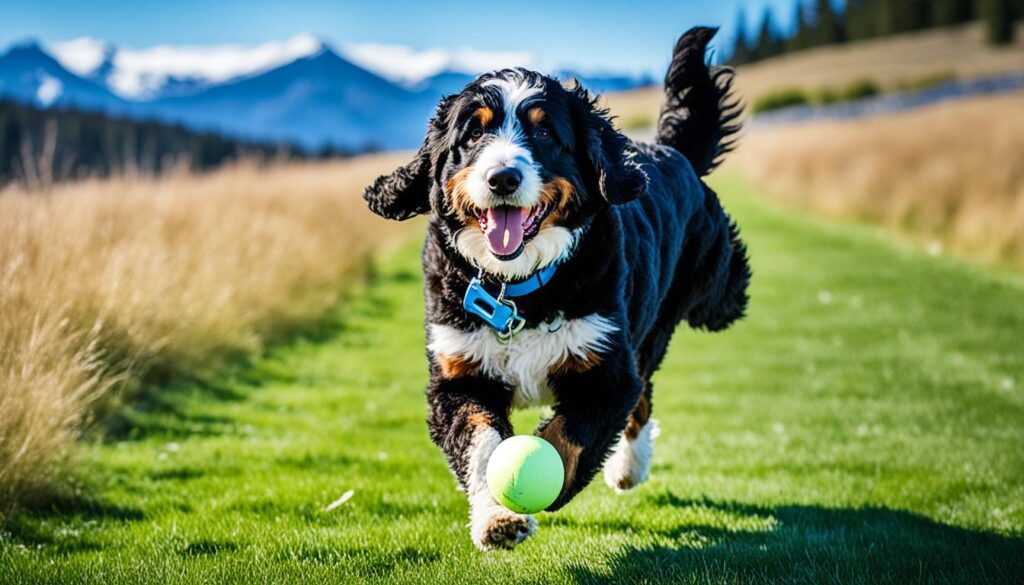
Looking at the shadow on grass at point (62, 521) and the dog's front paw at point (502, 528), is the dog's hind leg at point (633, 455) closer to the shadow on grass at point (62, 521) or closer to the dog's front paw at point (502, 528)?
the dog's front paw at point (502, 528)

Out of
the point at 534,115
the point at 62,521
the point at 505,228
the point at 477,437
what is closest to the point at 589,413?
the point at 477,437

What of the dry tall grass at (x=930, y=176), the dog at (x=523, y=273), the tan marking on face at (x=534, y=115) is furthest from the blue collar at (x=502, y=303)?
the dry tall grass at (x=930, y=176)

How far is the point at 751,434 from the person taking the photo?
677 cm

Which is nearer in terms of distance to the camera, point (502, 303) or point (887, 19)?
point (502, 303)

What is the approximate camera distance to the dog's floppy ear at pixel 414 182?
4195 mm

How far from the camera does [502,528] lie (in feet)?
11.0

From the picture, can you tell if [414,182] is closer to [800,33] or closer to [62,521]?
[62,521]

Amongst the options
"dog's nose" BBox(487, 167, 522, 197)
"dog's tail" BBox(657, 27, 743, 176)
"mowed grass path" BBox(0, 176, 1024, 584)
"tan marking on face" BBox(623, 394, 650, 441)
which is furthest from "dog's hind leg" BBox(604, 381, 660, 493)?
"dog's nose" BBox(487, 167, 522, 197)

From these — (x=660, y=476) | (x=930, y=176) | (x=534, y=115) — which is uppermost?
(x=534, y=115)

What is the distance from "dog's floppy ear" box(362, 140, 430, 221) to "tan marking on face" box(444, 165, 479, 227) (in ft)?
1.52

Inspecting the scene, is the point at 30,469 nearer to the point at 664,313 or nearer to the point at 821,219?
the point at 664,313

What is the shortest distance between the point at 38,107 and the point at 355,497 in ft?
133

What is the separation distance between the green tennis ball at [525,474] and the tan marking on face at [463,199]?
3.00 ft

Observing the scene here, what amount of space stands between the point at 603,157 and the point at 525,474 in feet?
4.75
